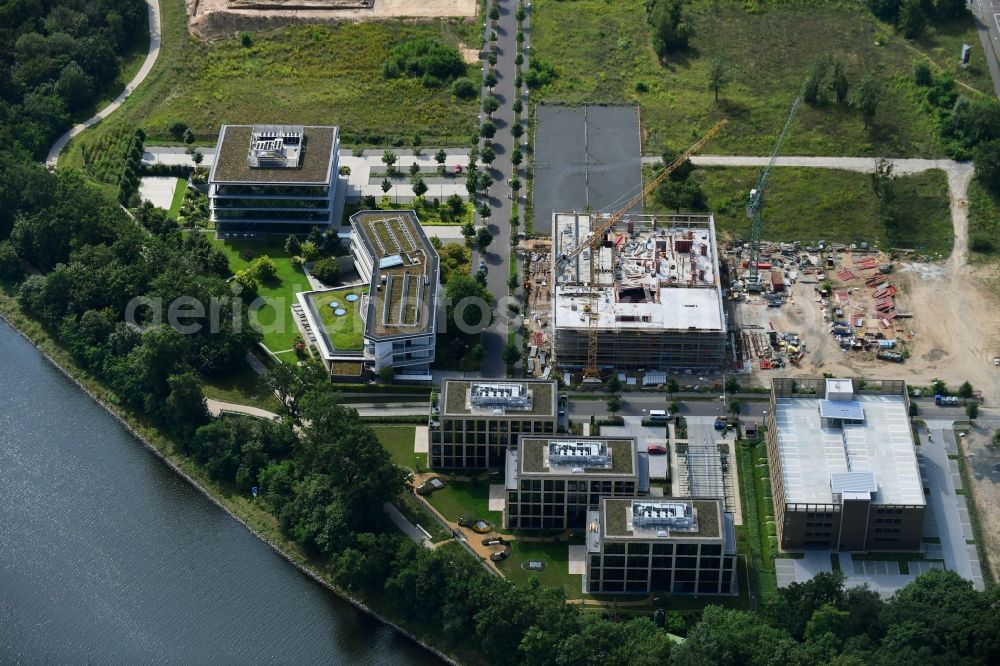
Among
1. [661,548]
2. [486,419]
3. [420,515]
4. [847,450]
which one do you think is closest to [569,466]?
[486,419]

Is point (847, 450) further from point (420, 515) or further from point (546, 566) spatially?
point (420, 515)

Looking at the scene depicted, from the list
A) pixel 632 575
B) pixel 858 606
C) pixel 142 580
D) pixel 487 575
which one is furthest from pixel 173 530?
pixel 858 606

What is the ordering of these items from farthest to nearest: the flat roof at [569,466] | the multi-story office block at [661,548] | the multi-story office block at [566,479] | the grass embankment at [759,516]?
the flat roof at [569,466] < the multi-story office block at [566,479] < the grass embankment at [759,516] < the multi-story office block at [661,548]

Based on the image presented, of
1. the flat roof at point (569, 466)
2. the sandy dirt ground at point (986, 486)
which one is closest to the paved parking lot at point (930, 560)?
the sandy dirt ground at point (986, 486)

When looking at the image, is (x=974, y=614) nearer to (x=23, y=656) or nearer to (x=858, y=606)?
(x=858, y=606)

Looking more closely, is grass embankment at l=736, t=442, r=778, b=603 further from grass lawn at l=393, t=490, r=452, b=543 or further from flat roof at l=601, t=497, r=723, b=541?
grass lawn at l=393, t=490, r=452, b=543

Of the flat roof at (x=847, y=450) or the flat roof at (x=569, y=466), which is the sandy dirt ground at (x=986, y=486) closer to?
the flat roof at (x=847, y=450)
